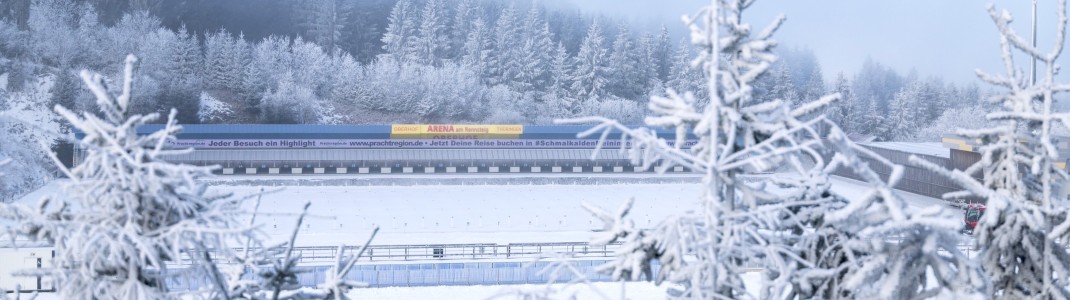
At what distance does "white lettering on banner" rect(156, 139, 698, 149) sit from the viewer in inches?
1603

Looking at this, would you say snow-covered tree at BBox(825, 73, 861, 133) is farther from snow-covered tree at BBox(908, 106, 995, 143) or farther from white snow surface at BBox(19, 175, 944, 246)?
white snow surface at BBox(19, 175, 944, 246)

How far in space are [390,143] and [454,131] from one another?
2.57 m

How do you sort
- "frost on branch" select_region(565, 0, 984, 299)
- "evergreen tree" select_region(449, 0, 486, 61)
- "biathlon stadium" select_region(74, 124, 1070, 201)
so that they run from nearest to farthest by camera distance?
A: "frost on branch" select_region(565, 0, 984, 299) → "biathlon stadium" select_region(74, 124, 1070, 201) → "evergreen tree" select_region(449, 0, 486, 61)

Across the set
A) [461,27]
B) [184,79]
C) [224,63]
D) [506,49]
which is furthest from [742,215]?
[461,27]

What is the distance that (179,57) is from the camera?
58469 mm

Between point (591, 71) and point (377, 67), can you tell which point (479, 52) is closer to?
point (377, 67)

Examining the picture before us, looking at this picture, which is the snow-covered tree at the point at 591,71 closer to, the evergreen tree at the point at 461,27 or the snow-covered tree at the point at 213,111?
the evergreen tree at the point at 461,27

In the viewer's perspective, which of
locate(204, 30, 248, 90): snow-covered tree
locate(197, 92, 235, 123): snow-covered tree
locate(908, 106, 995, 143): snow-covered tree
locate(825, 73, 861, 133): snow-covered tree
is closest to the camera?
locate(197, 92, 235, 123): snow-covered tree

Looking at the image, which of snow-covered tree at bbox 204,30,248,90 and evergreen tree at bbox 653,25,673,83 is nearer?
snow-covered tree at bbox 204,30,248,90

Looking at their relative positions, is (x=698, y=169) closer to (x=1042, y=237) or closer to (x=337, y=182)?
(x=1042, y=237)

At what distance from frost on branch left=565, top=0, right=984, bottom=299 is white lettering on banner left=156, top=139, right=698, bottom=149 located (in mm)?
33759

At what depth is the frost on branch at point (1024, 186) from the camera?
22.0 ft

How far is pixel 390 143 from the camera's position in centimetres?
4147

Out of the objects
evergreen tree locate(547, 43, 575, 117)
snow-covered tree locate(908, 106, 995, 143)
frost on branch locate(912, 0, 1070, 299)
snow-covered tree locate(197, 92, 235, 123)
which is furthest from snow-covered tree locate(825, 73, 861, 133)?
frost on branch locate(912, 0, 1070, 299)
